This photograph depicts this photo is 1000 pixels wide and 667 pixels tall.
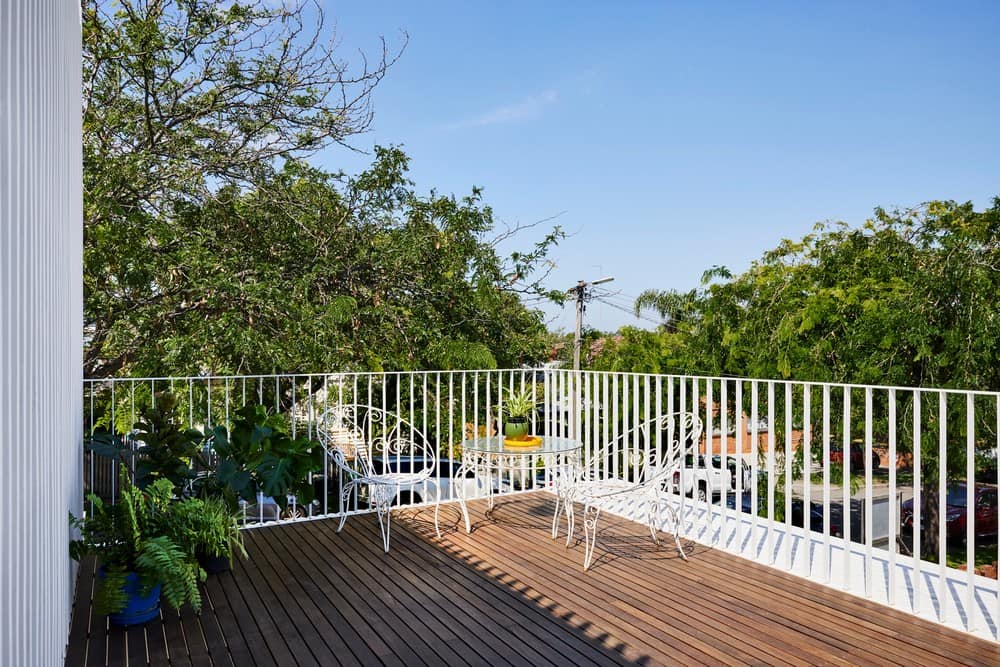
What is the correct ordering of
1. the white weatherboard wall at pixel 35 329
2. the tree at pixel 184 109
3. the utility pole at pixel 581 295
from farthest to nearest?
the utility pole at pixel 581 295 → the tree at pixel 184 109 → the white weatherboard wall at pixel 35 329

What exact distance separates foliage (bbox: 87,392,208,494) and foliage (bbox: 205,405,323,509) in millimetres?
136

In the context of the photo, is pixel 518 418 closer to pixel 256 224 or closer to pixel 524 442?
pixel 524 442

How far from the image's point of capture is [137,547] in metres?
3.07

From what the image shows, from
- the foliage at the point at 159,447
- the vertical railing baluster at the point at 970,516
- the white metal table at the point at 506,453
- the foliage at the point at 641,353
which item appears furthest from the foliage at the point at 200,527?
the foliage at the point at 641,353

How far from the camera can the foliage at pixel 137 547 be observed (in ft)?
9.66

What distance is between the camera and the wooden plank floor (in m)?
2.79

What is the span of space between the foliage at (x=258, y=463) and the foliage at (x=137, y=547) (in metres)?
0.57

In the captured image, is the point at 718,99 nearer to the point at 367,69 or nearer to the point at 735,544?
the point at 367,69

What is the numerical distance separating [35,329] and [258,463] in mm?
2322

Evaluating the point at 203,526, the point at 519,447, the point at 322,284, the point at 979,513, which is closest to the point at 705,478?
the point at 519,447

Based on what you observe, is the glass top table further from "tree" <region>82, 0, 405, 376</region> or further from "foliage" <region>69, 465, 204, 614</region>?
"tree" <region>82, 0, 405, 376</region>

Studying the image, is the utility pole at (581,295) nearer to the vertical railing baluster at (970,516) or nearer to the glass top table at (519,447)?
the glass top table at (519,447)

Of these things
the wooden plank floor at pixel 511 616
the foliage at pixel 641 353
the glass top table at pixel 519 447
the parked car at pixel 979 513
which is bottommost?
the parked car at pixel 979 513

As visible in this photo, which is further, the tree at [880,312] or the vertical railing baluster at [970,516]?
the tree at [880,312]
